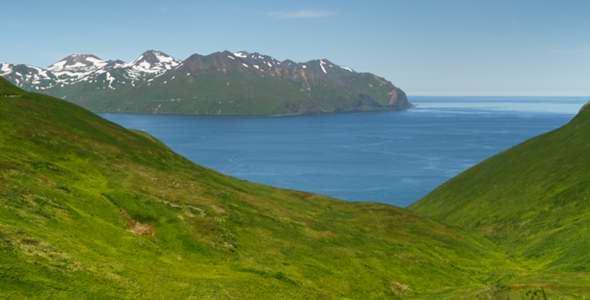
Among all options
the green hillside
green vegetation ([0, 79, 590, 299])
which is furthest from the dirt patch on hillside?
the green hillside

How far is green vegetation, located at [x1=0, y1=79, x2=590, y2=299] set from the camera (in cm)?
3000

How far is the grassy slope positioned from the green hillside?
22.7 ft

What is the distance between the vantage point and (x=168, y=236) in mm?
43594

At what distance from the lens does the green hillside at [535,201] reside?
60.2 metres

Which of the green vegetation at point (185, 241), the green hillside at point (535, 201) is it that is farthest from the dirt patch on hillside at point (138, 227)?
the green hillside at point (535, 201)

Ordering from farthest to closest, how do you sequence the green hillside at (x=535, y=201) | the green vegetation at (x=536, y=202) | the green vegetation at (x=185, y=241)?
the green hillside at (x=535, y=201) → the green vegetation at (x=536, y=202) → the green vegetation at (x=185, y=241)

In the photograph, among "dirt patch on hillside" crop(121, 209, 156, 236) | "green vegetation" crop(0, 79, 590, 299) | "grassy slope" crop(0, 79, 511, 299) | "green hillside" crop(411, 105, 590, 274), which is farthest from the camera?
"green hillside" crop(411, 105, 590, 274)

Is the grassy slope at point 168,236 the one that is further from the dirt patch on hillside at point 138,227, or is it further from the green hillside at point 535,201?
the green hillside at point 535,201

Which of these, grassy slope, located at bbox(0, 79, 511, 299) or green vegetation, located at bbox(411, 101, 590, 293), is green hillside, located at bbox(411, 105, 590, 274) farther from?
grassy slope, located at bbox(0, 79, 511, 299)

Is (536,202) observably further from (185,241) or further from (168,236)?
(168,236)

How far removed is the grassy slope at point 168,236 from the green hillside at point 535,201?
6930 millimetres

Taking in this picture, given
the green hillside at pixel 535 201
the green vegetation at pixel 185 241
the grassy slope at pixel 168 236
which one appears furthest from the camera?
the green hillside at pixel 535 201

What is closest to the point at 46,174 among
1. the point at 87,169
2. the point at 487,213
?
the point at 87,169

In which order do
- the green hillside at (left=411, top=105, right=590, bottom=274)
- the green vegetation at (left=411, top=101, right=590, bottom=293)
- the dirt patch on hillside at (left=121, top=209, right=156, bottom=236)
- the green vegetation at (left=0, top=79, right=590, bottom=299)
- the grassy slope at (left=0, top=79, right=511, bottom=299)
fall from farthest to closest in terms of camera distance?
1. the green hillside at (left=411, top=105, right=590, bottom=274)
2. the green vegetation at (left=411, top=101, right=590, bottom=293)
3. the dirt patch on hillside at (left=121, top=209, right=156, bottom=236)
4. the green vegetation at (left=0, top=79, right=590, bottom=299)
5. the grassy slope at (left=0, top=79, right=511, bottom=299)
